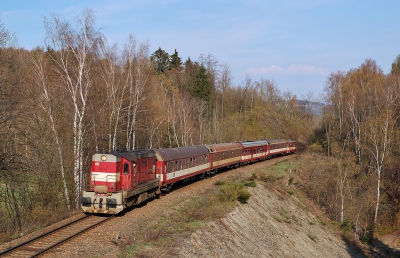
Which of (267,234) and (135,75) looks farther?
(135,75)

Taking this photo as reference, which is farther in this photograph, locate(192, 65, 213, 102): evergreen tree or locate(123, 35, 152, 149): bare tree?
locate(192, 65, 213, 102): evergreen tree

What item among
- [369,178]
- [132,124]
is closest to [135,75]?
[132,124]

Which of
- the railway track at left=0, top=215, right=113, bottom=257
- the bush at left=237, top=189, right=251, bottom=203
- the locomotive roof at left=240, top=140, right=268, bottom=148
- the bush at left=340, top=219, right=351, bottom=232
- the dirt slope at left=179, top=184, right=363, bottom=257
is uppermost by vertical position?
the locomotive roof at left=240, top=140, right=268, bottom=148

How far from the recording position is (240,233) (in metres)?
19.9

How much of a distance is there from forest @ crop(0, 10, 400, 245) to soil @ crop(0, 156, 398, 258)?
415 centimetres

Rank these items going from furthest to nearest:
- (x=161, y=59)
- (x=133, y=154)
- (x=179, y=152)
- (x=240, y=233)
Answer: (x=161, y=59), (x=179, y=152), (x=133, y=154), (x=240, y=233)

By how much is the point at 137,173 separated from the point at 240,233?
254 inches

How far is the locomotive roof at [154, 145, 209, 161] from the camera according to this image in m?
24.4

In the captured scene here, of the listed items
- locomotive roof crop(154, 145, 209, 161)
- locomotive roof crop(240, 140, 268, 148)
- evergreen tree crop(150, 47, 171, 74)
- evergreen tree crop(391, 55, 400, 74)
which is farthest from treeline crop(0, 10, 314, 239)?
evergreen tree crop(391, 55, 400, 74)

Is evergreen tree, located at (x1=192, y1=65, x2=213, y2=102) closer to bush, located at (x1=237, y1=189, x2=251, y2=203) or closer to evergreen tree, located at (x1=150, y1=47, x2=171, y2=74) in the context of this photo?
evergreen tree, located at (x1=150, y1=47, x2=171, y2=74)

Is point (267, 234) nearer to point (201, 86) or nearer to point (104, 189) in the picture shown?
point (104, 189)

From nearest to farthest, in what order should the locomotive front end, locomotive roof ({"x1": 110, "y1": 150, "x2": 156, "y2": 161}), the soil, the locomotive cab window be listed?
the soil → the locomotive front end → the locomotive cab window → locomotive roof ({"x1": 110, "y1": 150, "x2": 156, "y2": 161})

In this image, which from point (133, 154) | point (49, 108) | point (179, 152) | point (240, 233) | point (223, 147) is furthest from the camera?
point (223, 147)

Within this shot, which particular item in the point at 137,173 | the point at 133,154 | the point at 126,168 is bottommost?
the point at 137,173
